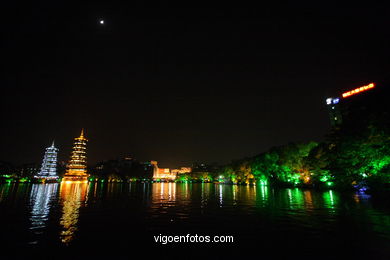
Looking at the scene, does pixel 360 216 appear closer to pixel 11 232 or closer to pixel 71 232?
pixel 71 232

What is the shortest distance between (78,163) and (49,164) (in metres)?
23.0

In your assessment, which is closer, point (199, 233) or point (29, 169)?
point (199, 233)

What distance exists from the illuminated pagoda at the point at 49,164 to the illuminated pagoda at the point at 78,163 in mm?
13433

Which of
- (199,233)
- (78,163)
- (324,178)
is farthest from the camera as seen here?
(78,163)

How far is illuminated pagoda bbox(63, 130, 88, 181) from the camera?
13712cm

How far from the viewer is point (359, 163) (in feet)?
100

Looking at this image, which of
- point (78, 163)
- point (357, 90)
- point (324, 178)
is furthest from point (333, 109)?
point (78, 163)

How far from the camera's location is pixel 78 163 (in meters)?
146

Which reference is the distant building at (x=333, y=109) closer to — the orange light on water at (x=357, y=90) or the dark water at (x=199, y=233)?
the orange light on water at (x=357, y=90)

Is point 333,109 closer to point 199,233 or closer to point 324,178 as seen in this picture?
point 324,178

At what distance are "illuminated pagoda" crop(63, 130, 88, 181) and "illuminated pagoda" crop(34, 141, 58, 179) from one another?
13.4 metres

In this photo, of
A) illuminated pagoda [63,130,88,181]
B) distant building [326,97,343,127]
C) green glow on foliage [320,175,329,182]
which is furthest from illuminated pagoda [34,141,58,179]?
distant building [326,97,343,127]

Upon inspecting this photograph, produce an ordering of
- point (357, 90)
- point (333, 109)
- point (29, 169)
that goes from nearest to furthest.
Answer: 1. point (357, 90)
2. point (333, 109)
3. point (29, 169)

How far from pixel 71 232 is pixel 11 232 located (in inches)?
135
